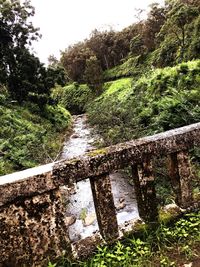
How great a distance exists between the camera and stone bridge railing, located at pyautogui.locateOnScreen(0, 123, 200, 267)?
2594 mm

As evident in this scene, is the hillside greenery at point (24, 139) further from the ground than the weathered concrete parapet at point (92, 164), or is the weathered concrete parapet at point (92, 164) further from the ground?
the weathered concrete parapet at point (92, 164)

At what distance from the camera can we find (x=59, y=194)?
2746 mm

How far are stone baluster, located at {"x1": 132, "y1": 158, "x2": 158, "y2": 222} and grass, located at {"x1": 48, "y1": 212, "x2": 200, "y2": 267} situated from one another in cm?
16

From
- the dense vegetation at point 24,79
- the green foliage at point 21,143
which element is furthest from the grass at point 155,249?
the dense vegetation at point 24,79

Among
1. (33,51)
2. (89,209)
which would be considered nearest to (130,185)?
(89,209)

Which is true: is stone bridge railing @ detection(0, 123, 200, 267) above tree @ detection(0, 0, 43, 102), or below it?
below

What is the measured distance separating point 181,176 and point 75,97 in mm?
40279

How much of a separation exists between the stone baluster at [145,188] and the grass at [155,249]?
0.16 m

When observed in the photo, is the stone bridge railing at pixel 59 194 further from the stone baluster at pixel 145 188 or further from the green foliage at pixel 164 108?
the green foliage at pixel 164 108

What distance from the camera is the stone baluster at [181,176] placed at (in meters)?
3.13

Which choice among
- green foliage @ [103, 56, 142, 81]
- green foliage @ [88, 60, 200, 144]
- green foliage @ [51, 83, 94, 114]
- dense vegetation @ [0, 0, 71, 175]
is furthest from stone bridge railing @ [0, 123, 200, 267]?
green foliage @ [51, 83, 94, 114]

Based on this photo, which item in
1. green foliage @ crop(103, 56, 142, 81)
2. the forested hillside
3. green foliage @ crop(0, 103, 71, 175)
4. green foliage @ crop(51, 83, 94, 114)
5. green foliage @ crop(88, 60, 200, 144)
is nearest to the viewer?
green foliage @ crop(88, 60, 200, 144)

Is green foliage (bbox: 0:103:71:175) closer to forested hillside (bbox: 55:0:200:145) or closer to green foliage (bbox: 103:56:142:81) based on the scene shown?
forested hillside (bbox: 55:0:200:145)

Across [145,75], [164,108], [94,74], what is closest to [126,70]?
[94,74]
